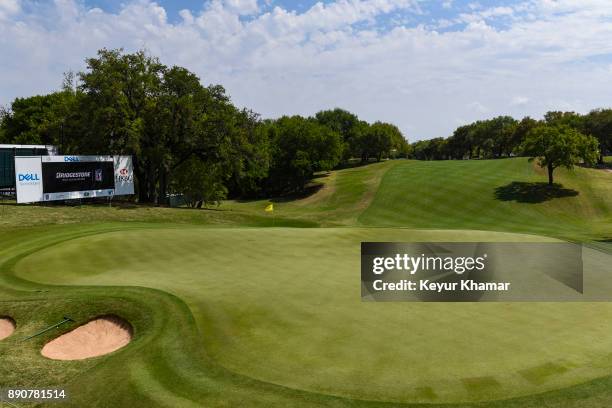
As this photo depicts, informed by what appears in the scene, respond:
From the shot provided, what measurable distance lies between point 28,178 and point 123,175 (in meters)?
11.2

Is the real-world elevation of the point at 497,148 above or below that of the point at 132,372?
above

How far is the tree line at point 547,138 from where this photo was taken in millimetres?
70625

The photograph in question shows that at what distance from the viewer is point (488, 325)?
16.0 meters

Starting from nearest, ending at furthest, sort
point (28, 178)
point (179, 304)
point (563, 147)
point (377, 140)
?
point (179, 304)
point (28, 178)
point (563, 147)
point (377, 140)

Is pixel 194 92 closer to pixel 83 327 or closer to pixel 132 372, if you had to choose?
pixel 83 327

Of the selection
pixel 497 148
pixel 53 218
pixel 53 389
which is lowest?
pixel 53 389

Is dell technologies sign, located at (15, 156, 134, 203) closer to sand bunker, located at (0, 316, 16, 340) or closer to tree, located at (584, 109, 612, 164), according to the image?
sand bunker, located at (0, 316, 16, 340)

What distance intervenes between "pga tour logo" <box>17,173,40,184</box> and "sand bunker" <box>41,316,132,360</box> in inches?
1325

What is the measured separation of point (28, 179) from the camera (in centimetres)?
4453

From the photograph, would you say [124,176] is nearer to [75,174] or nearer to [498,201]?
[75,174]

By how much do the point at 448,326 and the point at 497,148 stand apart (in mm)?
159375

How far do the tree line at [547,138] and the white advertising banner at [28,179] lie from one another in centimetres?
7027

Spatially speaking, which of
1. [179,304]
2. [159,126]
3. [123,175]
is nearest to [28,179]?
[123,175]

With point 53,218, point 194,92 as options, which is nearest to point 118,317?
point 53,218
